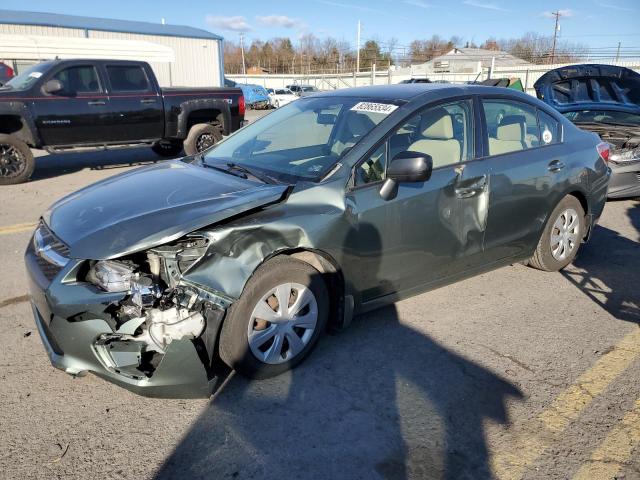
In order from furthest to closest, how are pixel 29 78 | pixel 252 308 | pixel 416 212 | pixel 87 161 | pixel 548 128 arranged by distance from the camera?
pixel 87 161, pixel 29 78, pixel 548 128, pixel 416 212, pixel 252 308

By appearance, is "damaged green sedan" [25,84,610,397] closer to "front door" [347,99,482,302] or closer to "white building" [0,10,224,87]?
"front door" [347,99,482,302]

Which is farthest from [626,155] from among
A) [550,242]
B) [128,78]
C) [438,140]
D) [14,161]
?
[14,161]

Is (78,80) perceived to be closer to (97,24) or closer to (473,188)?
(473,188)

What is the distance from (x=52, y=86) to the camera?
8.72 meters

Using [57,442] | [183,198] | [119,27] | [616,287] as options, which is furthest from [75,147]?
[119,27]

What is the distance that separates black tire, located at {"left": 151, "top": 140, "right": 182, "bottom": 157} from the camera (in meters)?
11.3

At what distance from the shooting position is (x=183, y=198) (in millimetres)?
3057

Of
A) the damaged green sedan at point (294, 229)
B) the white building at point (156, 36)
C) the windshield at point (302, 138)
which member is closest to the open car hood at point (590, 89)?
the damaged green sedan at point (294, 229)

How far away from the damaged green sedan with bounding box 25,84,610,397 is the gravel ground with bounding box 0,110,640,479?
24 cm

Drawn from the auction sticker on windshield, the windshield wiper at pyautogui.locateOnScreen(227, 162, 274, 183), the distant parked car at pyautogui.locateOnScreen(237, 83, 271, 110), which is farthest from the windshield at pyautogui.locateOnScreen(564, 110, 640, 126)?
the distant parked car at pyautogui.locateOnScreen(237, 83, 271, 110)

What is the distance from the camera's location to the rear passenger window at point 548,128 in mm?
4508

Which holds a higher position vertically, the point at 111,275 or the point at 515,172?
the point at 515,172

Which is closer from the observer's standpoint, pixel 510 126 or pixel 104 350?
pixel 104 350

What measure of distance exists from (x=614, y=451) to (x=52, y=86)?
30.7ft
